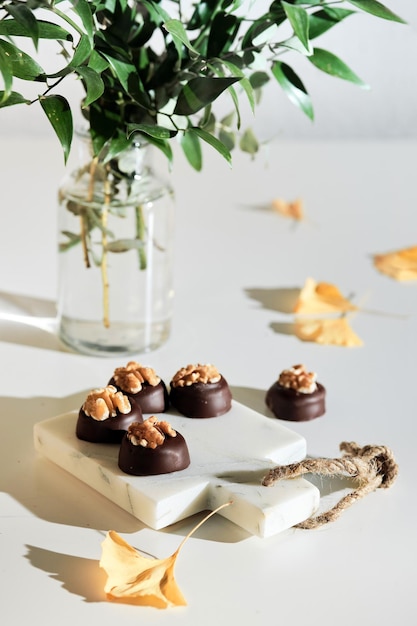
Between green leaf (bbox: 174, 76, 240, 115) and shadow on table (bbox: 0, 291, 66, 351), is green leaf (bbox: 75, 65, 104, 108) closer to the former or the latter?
green leaf (bbox: 174, 76, 240, 115)

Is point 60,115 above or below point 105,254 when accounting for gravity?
above

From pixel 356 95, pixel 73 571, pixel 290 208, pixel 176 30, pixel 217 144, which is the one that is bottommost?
pixel 73 571

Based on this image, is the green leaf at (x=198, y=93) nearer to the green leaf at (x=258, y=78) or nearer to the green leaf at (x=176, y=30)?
the green leaf at (x=176, y=30)

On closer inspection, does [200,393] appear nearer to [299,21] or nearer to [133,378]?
[133,378]

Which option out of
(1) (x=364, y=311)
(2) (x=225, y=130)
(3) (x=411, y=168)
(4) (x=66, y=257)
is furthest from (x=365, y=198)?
(4) (x=66, y=257)

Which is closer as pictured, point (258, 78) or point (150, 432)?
point (150, 432)

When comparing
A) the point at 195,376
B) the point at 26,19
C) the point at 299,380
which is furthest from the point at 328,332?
the point at 26,19

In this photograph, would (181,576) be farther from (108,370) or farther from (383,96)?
(383,96)

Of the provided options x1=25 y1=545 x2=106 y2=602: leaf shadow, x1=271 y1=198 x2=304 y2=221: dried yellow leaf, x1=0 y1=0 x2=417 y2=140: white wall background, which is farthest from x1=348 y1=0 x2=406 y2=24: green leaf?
x1=0 y1=0 x2=417 y2=140: white wall background
